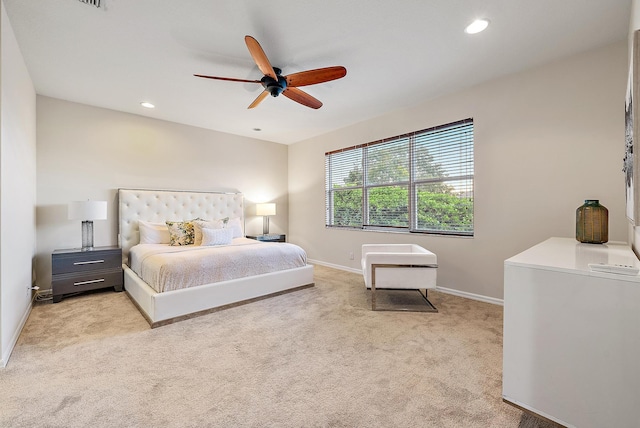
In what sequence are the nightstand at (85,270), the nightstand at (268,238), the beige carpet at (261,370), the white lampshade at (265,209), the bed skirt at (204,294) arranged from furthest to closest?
the white lampshade at (265,209)
the nightstand at (268,238)
the nightstand at (85,270)
the bed skirt at (204,294)
the beige carpet at (261,370)

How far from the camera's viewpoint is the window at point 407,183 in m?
3.46

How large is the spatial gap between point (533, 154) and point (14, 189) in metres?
4.89

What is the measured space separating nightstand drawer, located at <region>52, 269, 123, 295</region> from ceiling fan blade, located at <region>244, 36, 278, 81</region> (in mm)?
3219

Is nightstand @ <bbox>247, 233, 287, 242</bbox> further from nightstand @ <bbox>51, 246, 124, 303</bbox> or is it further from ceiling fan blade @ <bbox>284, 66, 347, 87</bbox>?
ceiling fan blade @ <bbox>284, 66, 347, 87</bbox>

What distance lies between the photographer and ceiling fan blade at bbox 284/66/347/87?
2.30 metres

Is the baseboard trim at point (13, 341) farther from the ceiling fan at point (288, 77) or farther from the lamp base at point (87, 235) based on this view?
the ceiling fan at point (288, 77)

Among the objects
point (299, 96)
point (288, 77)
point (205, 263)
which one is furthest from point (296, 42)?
point (205, 263)

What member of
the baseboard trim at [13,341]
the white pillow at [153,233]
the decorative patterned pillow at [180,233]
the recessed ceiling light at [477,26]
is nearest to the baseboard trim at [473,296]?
the recessed ceiling light at [477,26]

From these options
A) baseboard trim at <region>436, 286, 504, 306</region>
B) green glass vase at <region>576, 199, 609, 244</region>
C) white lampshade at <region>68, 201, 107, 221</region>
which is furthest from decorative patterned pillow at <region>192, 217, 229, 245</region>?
green glass vase at <region>576, 199, 609, 244</region>

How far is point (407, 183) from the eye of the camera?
402cm

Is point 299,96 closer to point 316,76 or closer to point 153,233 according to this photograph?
point 316,76

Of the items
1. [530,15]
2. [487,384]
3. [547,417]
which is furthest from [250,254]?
[530,15]

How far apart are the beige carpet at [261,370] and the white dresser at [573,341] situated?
257mm

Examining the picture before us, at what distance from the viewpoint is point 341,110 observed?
4.04 meters
